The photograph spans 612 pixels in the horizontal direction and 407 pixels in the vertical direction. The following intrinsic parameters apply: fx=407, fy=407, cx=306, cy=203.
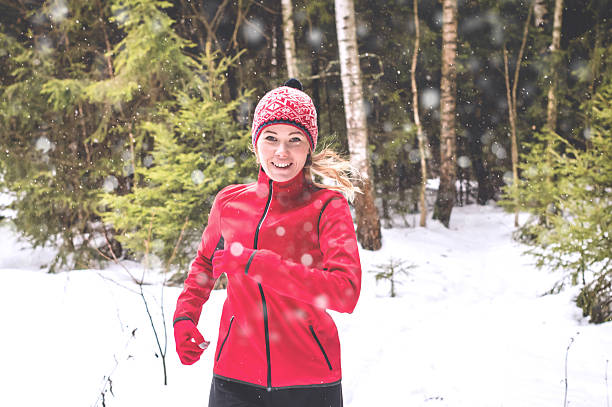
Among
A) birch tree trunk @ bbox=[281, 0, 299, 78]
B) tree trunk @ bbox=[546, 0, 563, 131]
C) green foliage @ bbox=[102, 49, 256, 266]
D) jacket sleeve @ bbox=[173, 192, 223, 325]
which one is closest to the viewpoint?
jacket sleeve @ bbox=[173, 192, 223, 325]

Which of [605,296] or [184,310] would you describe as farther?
[605,296]

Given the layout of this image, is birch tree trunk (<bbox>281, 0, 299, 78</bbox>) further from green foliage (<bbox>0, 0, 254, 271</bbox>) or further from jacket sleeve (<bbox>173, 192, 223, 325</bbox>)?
jacket sleeve (<bbox>173, 192, 223, 325</bbox>)

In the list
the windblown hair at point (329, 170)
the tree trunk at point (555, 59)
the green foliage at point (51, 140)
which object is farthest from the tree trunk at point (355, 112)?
the windblown hair at point (329, 170)

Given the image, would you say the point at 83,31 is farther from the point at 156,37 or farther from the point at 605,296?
the point at 605,296

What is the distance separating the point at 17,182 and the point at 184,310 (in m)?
9.57

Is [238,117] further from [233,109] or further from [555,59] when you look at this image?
[555,59]

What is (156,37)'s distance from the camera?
311 inches

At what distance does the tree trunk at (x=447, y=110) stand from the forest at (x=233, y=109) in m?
0.05

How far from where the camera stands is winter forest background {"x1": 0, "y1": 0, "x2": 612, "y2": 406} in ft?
21.7

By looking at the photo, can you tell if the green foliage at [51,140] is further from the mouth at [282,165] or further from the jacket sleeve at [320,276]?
the jacket sleeve at [320,276]

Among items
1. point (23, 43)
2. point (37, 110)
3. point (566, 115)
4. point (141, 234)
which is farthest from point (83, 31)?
point (566, 115)

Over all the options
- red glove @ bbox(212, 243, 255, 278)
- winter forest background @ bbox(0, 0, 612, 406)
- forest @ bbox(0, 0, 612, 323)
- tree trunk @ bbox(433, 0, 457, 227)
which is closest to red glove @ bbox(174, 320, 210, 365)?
red glove @ bbox(212, 243, 255, 278)

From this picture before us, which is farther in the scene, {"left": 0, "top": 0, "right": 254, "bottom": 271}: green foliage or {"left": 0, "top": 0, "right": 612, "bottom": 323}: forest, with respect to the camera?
{"left": 0, "top": 0, "right": 254, "bottom": 271}: green foliage

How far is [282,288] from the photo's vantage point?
146 cm
